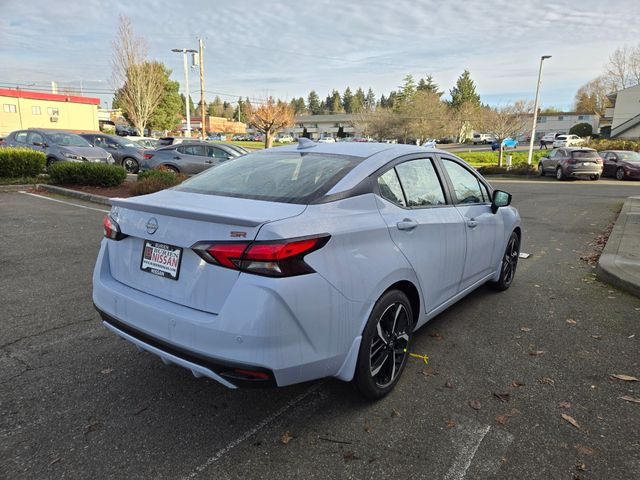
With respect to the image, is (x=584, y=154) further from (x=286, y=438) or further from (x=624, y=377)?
(x=286, y=438)

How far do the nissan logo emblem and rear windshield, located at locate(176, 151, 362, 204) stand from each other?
0.48 meters

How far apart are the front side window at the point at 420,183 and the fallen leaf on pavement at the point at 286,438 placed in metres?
1.76

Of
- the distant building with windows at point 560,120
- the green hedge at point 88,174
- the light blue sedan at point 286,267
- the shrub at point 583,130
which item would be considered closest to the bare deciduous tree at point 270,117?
the green hedge at point 88,174

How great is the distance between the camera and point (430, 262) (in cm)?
330

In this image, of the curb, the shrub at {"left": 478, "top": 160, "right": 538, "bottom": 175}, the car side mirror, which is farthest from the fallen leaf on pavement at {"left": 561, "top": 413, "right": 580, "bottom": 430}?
the shrub at {"left": 478, "top": 160, "right": 538, "bottom": 175}

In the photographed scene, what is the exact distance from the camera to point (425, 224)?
325cm

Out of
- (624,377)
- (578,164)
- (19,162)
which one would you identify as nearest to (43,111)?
(19,162)

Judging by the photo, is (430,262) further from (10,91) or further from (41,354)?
(10,91)

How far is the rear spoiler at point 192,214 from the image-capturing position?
2.26 m

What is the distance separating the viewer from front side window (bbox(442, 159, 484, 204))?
13.2 feet

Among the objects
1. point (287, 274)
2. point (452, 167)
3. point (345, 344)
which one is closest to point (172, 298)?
point (287, 274)

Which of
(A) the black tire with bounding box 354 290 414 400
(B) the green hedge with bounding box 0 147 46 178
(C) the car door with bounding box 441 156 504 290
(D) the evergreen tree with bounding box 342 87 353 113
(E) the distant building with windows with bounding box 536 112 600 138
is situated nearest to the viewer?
(A) the black tire with bounding box 354 290 414 400

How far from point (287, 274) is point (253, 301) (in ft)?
0.71

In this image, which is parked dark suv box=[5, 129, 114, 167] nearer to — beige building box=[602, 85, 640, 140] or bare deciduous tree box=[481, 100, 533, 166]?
bare deciduous tree box=[481, 100, 533, 166]
